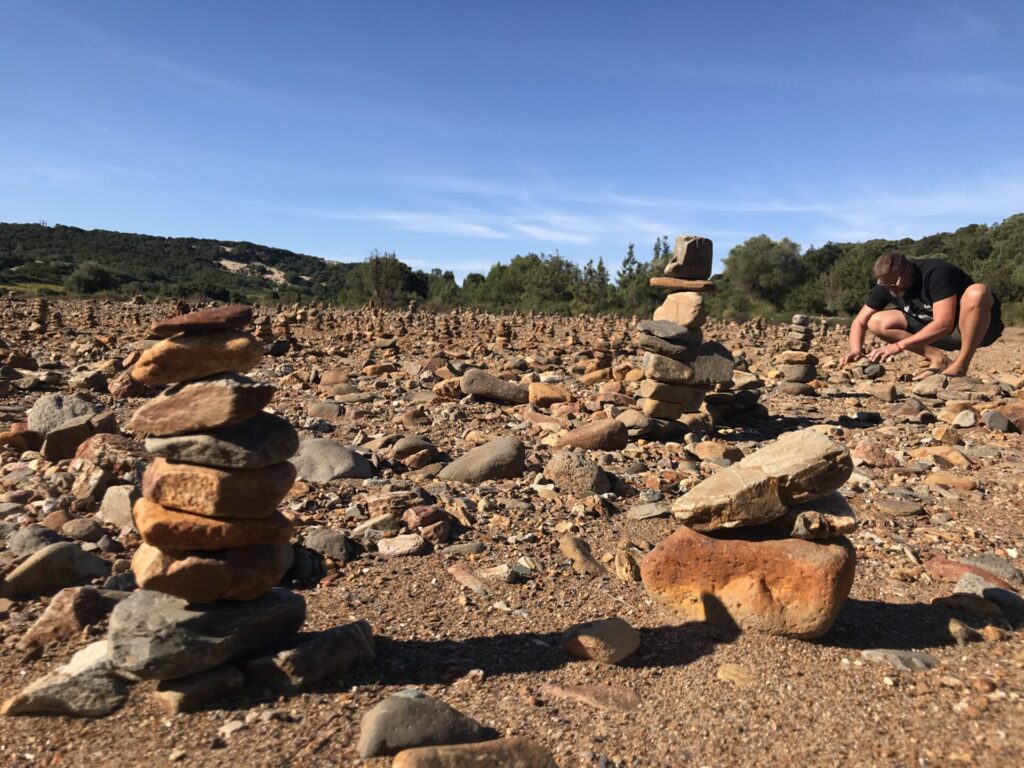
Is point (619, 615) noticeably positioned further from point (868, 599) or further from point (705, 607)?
point (868, 599)

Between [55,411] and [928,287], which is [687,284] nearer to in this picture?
[928,287]

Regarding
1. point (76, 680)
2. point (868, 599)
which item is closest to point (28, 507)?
point (76, 680)

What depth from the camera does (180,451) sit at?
3.84 metres

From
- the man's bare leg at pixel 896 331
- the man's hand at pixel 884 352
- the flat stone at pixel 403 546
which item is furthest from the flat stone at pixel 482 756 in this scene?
the man's bare leg at pixel 896 331

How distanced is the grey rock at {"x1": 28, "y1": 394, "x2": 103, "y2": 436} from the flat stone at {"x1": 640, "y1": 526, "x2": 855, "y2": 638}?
6851 millimetres

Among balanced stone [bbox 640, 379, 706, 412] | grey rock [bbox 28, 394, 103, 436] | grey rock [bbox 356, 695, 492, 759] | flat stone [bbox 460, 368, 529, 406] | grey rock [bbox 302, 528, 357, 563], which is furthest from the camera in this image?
flat stone [bbox 460, 368, 529, 406]

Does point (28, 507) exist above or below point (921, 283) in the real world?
below

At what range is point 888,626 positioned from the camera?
473 cm

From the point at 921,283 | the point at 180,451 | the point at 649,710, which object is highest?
the point at 921,283

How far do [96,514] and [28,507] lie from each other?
65cm

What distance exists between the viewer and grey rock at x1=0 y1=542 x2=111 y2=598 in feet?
15.4

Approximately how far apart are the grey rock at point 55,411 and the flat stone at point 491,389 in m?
5.16

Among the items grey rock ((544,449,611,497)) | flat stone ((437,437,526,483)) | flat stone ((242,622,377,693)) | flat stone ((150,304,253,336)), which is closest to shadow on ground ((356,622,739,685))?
flat stone ((242,622,377,693))

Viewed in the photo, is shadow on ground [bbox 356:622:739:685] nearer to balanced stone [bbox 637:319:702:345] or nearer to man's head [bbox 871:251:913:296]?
man's head [bbox 871:251:913:296]
